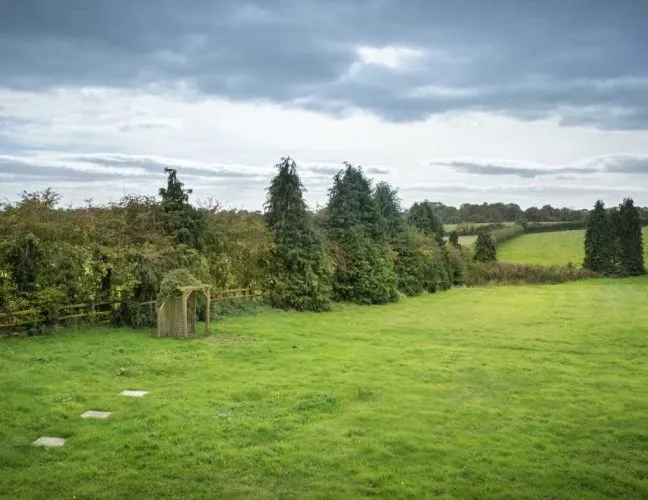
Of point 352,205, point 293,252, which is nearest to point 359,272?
point 352,205

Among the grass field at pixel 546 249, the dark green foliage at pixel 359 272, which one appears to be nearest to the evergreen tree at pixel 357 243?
the dark green foliage at pixel 359 272

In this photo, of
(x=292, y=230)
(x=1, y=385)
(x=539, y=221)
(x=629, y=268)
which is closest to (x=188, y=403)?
(x=1, y=385)

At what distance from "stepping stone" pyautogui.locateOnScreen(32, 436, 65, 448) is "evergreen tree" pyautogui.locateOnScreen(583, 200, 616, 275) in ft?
295

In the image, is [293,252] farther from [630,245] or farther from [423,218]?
[630,245]

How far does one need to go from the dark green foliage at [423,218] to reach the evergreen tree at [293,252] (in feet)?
126

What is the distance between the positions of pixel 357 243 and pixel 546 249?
6935 centimetres

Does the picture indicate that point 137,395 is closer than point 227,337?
Yes

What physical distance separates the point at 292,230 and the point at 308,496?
2852 centimetres

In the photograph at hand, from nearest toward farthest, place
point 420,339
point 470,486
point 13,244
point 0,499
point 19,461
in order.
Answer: point 0,499 < point 470,486 < point 19,461 < point 13,244 < point 420,339

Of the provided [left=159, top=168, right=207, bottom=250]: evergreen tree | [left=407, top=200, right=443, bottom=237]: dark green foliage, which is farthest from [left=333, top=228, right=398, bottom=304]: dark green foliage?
[left=407, top=200, right=443, bottom=237]: dark green foliage

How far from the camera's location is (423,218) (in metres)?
74.7

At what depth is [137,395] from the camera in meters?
14.0

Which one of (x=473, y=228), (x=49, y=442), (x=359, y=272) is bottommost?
(x=49, y=442)

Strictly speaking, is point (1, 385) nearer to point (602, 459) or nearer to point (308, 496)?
point (308, 496)
